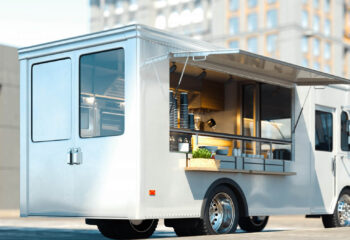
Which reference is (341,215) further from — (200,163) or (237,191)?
(200,163)

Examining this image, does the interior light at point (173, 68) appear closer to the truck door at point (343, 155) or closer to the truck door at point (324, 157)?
the truck door at point (324, 157)

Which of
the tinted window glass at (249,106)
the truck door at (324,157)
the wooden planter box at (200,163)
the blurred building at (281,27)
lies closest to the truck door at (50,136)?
the wooden planter box at (200,163)

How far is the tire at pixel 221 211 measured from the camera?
1024cm

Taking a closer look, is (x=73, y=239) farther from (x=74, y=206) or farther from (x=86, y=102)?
(x=86, y=102)

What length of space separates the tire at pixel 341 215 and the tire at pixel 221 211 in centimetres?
310

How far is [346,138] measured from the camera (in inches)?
546

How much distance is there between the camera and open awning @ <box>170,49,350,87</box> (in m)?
9.93

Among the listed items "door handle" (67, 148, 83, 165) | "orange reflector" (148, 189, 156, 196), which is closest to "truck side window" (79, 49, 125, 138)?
"door handle" (67, 148, 83, 165)

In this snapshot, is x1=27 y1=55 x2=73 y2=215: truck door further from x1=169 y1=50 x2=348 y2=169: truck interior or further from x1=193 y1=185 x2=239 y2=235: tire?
x1=193 y1=185 x2=239 y2=235: tire

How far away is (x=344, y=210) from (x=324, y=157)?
112 centimetres

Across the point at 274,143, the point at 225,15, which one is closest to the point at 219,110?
the point at 274,143

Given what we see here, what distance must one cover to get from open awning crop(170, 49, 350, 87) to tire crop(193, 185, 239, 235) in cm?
179

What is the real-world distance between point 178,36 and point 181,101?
3.69ft

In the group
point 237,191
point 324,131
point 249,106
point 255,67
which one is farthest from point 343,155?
point 237,191
